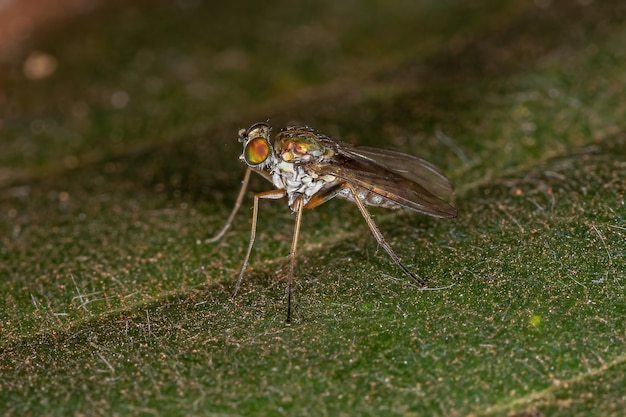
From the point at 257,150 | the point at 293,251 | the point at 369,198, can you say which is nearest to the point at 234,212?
the point at 257,150

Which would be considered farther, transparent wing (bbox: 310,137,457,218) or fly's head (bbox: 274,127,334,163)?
fly's head (bbox: 274,127,334,163)

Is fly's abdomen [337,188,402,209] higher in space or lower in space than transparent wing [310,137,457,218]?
lower

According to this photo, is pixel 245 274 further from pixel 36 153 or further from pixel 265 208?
pixel 36 153

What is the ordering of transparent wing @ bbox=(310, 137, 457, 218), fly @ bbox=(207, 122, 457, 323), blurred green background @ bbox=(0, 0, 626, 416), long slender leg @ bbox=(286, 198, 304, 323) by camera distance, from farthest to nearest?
fly @ bbox=(207, 122, 457, 323) < transparent wing @ bbox=(310, 137, 457, 218) < long slender leg @ bbox=(286, 198, 304, 323) < blurred green background @ bbox=(0, 0, 626, 416)

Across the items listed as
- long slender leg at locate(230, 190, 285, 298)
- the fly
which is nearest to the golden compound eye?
the fly

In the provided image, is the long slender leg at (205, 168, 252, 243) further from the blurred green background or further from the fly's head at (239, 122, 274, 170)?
the fly's head at (239, 122, 274, 170)

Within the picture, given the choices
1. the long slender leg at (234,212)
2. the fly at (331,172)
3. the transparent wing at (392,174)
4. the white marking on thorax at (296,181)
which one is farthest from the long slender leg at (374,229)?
the long slender leg at (234,212)

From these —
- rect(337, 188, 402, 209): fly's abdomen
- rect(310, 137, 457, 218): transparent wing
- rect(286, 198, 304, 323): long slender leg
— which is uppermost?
rect(310, 137, 457, 218): transparent wing

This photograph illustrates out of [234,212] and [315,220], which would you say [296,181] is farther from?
[234,212]
